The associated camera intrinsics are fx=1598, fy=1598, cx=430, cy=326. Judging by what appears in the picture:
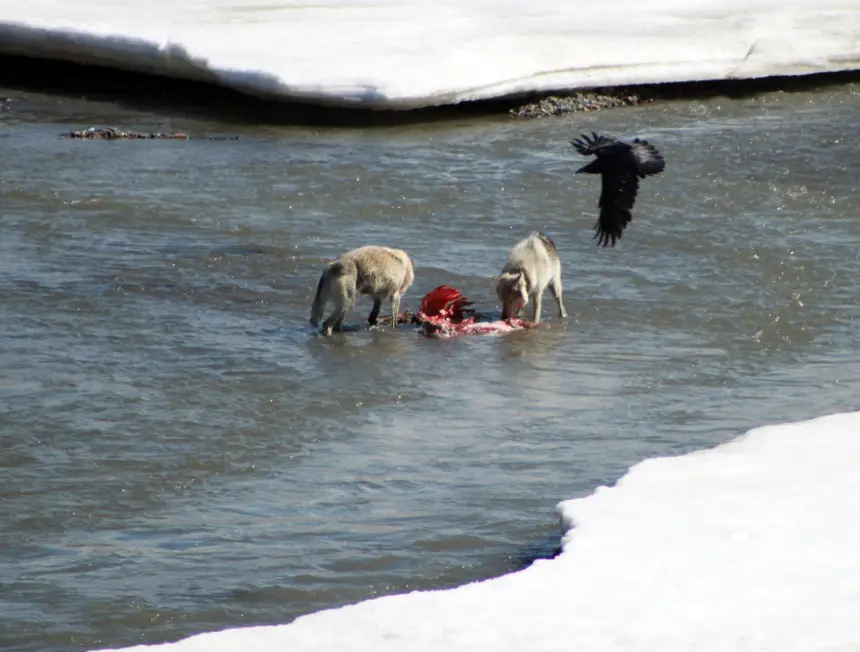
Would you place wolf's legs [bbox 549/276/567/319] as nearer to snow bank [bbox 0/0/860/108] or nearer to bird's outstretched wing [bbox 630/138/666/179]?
bird's outstretched wing [bbox 630/138/666/179]

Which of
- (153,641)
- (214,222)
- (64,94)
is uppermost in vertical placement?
(64,94)

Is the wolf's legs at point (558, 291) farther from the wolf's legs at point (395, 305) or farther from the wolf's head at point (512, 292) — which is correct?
the wolf's legs at point (395, 305)

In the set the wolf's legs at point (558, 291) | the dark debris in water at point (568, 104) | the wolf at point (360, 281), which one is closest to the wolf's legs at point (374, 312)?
the wolf at point (360, 281)

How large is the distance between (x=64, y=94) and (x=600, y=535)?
41.7 feet

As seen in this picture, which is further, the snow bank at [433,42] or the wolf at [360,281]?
the snow bank at [433,42]

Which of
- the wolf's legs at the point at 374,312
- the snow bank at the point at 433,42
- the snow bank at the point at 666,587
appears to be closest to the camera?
the snow bank at the point at 666,587

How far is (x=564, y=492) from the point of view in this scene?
7117mm

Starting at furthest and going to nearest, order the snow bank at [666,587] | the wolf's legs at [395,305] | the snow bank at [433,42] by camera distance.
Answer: the snow bank at [433,42] < the wolf's legs at [395,305] < the snow bank at [666,587]

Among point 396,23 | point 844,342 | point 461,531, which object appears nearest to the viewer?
point 461,531

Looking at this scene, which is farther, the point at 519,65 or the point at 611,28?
the point at 611,28

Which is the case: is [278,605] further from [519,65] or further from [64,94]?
[64,94]

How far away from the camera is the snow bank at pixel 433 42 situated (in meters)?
15.6

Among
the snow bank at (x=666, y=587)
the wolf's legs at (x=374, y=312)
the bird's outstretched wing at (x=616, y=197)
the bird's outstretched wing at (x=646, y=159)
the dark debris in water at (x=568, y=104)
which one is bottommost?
the snow bank at (x=666, y=587)

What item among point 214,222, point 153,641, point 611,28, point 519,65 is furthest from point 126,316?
point 611,28
